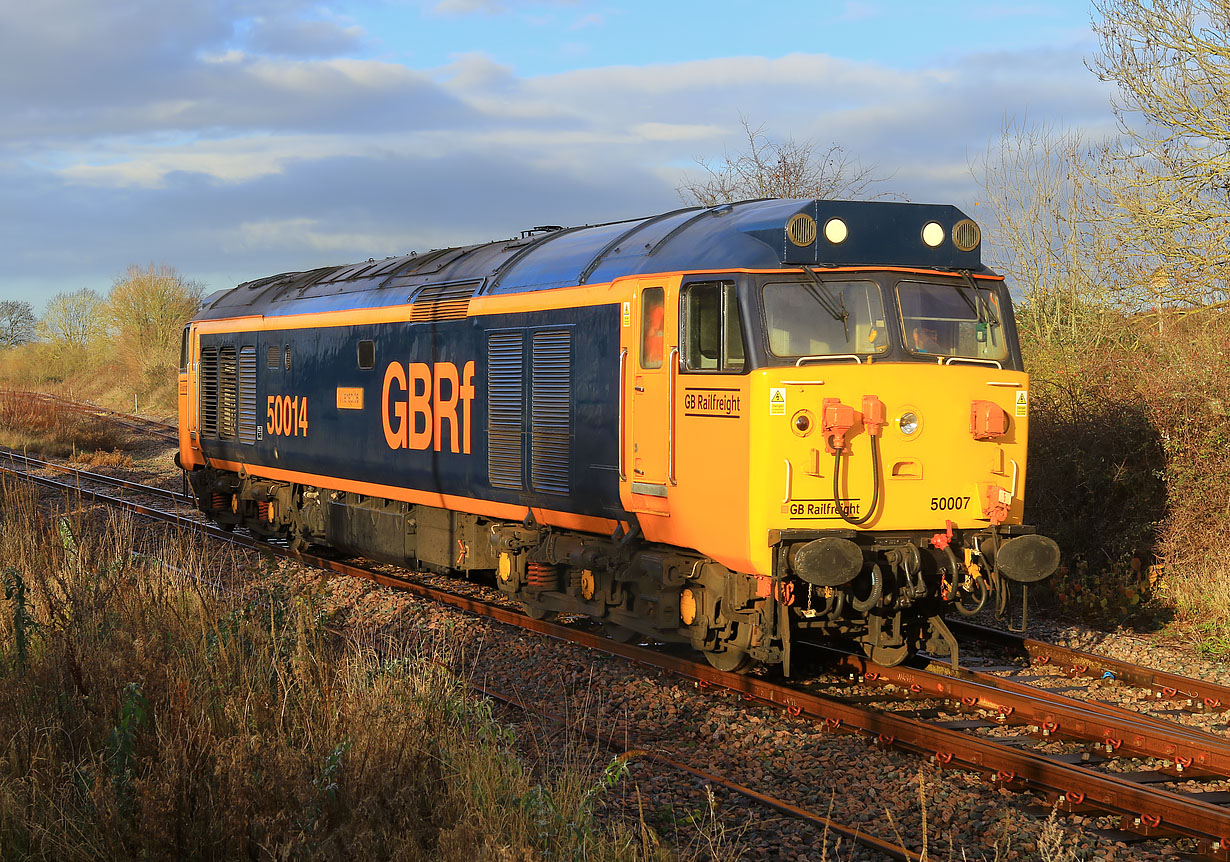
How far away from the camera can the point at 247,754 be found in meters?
5.76

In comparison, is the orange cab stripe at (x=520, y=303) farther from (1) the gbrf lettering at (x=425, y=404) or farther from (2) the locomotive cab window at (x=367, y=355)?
(1) the gbrf lettering at (x=425, y=404)

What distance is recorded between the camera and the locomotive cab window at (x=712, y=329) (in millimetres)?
8234

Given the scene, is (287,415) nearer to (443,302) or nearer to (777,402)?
(443,302)

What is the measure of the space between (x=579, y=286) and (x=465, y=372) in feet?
7.27

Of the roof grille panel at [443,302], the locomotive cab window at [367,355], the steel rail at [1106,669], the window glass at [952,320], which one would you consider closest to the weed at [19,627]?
the roof grille panel at [443,302]

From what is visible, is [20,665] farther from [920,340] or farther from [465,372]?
[920,340]

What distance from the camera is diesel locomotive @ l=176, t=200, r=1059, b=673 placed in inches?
316

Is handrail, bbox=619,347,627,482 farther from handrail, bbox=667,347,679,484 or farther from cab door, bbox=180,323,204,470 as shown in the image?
cab door, bbox=180,323,204,470

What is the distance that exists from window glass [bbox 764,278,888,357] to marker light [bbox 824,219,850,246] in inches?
11.8

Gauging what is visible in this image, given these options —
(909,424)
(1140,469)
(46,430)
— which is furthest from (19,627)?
(46,430)

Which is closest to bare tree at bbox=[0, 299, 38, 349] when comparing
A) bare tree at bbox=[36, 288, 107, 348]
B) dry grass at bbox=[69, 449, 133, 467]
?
bare tree at bbox=[36, 288, 107, 348]

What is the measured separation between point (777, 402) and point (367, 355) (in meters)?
7.03

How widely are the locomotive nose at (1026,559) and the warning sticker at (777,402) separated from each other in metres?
2.12

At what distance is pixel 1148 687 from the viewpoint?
29.4 ft
